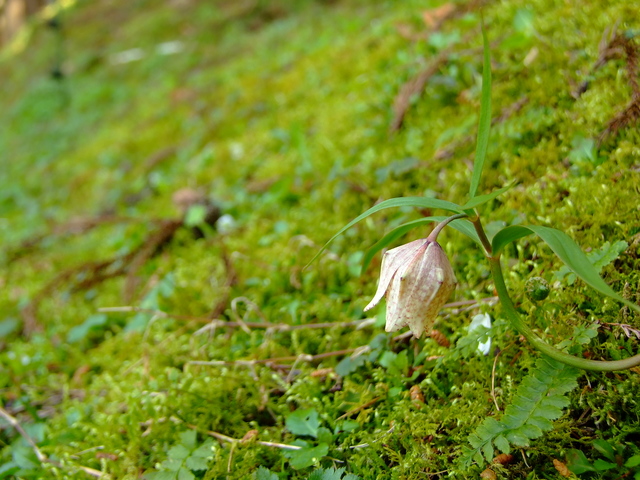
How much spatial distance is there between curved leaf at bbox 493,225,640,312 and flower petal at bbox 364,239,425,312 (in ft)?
0.66

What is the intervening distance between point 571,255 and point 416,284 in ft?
1.09

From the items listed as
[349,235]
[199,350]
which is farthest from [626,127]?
[199,350]

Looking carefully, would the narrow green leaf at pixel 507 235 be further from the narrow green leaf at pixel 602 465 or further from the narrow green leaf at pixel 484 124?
the narrow green leaf at pixel 602 465

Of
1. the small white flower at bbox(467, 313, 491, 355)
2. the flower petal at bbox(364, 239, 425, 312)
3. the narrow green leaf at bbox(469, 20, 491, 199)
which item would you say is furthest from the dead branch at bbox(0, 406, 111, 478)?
the narrow green leaf at bbox(469, 20, 491, 199)

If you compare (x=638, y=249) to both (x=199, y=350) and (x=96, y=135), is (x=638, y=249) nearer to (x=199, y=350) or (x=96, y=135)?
(x=199, y=350)

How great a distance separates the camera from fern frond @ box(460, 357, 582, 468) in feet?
3.46

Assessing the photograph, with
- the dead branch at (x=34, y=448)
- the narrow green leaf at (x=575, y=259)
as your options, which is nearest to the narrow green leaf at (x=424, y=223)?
the narrow green leaf at (x=575, y=259)

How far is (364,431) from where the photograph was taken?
4.28 feet

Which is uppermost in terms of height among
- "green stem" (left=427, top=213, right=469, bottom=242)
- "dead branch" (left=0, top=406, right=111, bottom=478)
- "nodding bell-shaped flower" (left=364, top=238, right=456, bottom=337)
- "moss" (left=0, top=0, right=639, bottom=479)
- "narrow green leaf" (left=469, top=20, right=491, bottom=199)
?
"narrow green leaf" (left=469, top=20, right=491, bottom=199)

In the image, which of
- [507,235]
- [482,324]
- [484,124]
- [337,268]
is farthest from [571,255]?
[337,268]

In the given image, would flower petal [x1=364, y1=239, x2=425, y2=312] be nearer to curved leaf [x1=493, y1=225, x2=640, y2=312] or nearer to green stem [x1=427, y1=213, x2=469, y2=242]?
green stem [x1=427, y1=213, x2=469, y2=242]

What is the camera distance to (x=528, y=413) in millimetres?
1084

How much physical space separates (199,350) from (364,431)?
76 centimetres

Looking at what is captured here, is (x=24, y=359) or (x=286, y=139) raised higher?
(x=286, y=139)
